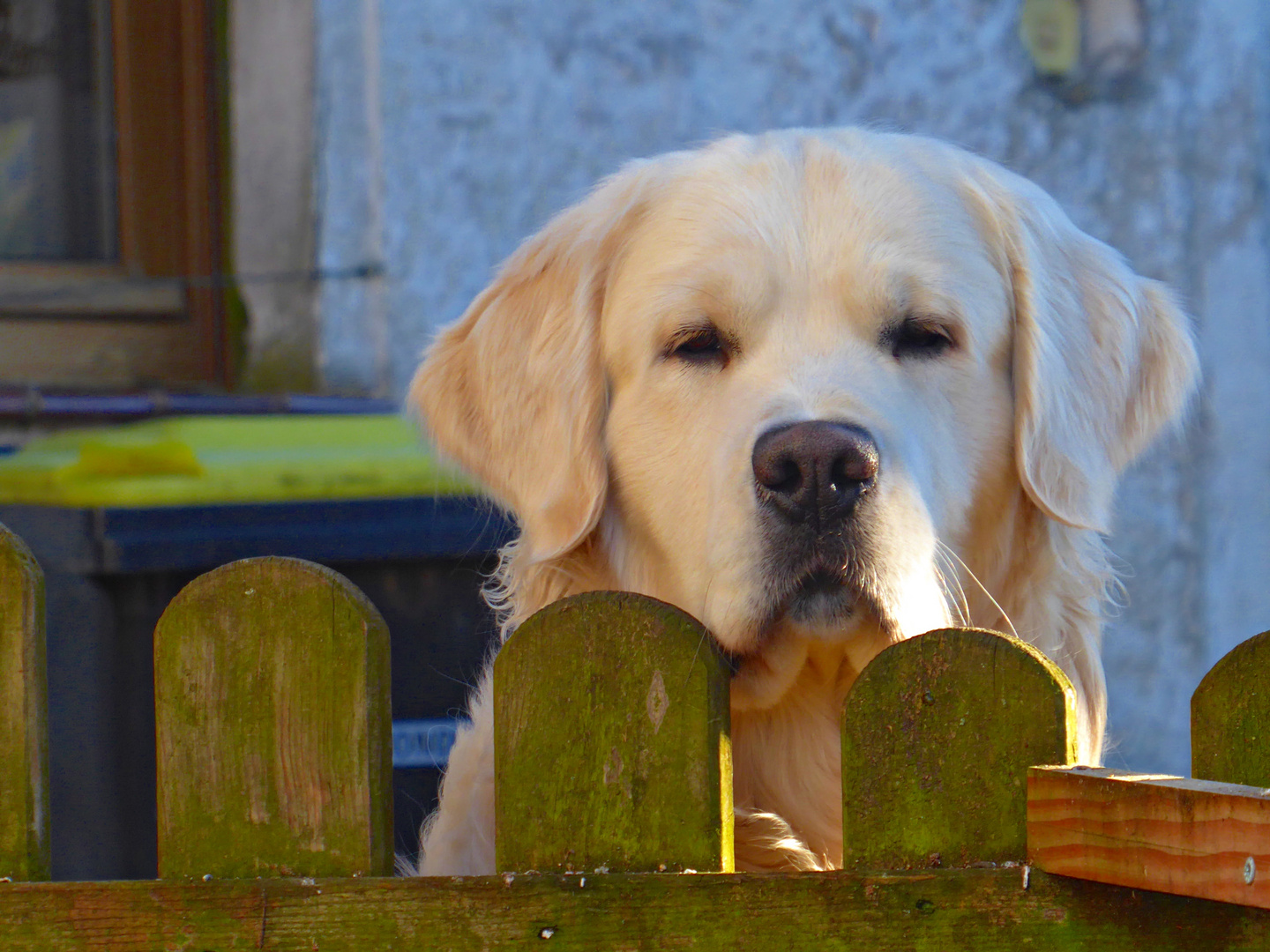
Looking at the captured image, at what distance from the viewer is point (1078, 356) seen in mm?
2197

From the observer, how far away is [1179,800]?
3.63ft

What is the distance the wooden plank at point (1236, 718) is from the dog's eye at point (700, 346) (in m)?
0.93

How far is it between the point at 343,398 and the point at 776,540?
2600 millimetres

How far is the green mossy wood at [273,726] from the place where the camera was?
51.6 inches

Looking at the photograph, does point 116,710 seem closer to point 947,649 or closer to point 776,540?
point 776,540

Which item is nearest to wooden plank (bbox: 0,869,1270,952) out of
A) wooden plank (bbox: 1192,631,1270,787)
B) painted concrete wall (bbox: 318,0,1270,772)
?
wooden plank (bbox: 1192,631,1270,787)

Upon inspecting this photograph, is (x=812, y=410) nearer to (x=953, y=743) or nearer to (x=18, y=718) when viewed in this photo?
(x=953, y=743)

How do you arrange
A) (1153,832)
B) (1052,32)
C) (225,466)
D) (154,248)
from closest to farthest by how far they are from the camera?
1. (1153,832)
2. (225,466)
3. (154,248)
4. (1052,32)

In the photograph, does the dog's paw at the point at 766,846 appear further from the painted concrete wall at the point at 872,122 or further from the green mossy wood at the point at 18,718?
the painted concrete wall at the point at 872,122

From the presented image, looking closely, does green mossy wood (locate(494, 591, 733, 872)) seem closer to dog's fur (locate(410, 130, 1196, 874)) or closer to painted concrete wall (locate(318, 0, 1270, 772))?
dog's fur (locate(410, 130, 1196, 874))

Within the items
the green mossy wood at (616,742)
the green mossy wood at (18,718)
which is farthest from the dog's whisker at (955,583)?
the green mossy wood at (18,718)

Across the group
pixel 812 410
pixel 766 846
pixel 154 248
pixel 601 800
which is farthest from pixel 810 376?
pixel 154 248

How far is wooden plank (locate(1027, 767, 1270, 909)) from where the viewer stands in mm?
1085

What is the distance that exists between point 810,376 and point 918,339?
0.23 metres
